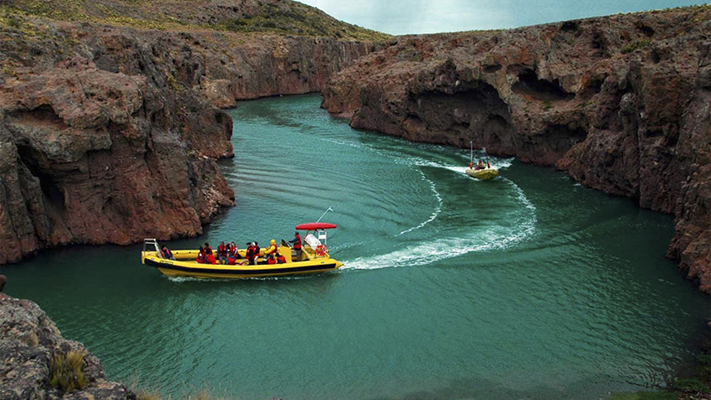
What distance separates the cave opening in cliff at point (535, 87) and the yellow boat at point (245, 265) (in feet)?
113

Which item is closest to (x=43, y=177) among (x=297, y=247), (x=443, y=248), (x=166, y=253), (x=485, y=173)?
(x=166, y=253)

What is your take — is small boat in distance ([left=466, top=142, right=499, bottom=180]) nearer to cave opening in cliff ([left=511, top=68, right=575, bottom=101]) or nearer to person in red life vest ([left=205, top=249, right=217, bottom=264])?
cave opening in cliff ([left=511, top=68, right=575, bottom=101])

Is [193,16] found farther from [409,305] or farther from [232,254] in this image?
[409,305]

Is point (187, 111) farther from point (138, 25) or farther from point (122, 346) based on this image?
point (138, 25)

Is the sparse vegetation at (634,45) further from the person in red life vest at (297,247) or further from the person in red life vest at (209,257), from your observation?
the person in red life vest at (209,257)

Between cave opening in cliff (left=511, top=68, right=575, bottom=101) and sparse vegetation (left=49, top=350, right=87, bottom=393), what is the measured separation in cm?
5323

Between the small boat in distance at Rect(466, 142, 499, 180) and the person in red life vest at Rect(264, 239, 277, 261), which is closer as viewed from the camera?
the person in red life vest at Rect(264, 239, 277, 261)

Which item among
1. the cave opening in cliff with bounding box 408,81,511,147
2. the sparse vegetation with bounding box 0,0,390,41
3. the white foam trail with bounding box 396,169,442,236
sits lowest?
the white foam trail with bounding box 396,169,442,236

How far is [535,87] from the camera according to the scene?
59.2 metres

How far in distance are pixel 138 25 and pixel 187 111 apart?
53893mm

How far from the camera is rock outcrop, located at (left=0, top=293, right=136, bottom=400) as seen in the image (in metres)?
8.63

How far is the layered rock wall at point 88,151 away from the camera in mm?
29516

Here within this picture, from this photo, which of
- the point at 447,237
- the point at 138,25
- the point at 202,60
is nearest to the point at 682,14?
the point at 447,237

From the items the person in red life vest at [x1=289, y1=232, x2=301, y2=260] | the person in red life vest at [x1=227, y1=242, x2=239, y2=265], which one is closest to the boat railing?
the person in red life vest at [x1=227, y1=242, x2=239, y2=265]
